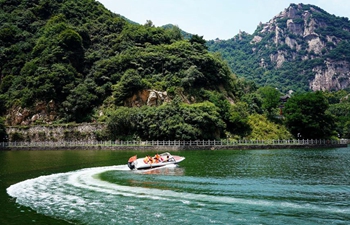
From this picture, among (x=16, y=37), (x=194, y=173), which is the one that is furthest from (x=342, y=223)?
(x=16, y=37)

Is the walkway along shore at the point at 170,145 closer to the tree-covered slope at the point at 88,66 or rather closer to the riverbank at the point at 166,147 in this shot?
the riverbank at the point at 166,147

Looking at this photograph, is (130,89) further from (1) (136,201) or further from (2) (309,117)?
Result: (1) (136,201)

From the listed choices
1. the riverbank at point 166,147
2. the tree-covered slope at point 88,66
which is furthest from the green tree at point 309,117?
the tree-covered slope at point 88,66

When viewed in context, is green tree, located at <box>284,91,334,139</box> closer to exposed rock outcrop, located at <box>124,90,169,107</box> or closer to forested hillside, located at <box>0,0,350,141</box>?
forested hillside, located at <box>0,0,350,141</box>

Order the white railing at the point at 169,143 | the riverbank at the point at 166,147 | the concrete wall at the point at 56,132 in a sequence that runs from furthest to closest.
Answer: the concrete wall at the point at 56,132
the white railing at the point at 169,143
the riverbank at the point at 166,147

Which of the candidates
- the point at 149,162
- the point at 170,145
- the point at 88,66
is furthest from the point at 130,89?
the point at 149,162

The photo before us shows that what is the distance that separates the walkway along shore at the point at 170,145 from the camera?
216 ft

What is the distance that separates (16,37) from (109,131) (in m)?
54.8

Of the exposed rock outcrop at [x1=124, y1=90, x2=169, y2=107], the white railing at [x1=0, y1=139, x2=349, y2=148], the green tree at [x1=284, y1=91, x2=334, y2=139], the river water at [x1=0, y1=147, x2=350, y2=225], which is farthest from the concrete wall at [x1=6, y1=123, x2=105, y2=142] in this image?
the river water at [x1=0, y1=147, x2=350, y2=225]

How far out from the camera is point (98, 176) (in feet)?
95.5

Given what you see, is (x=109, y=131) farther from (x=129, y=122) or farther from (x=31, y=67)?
(x=31, y=67)

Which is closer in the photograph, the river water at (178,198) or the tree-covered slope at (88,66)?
the river water at (178,198)

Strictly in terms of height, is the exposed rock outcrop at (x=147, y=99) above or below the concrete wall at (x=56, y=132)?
above

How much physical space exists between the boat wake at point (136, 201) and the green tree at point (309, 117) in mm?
58439
